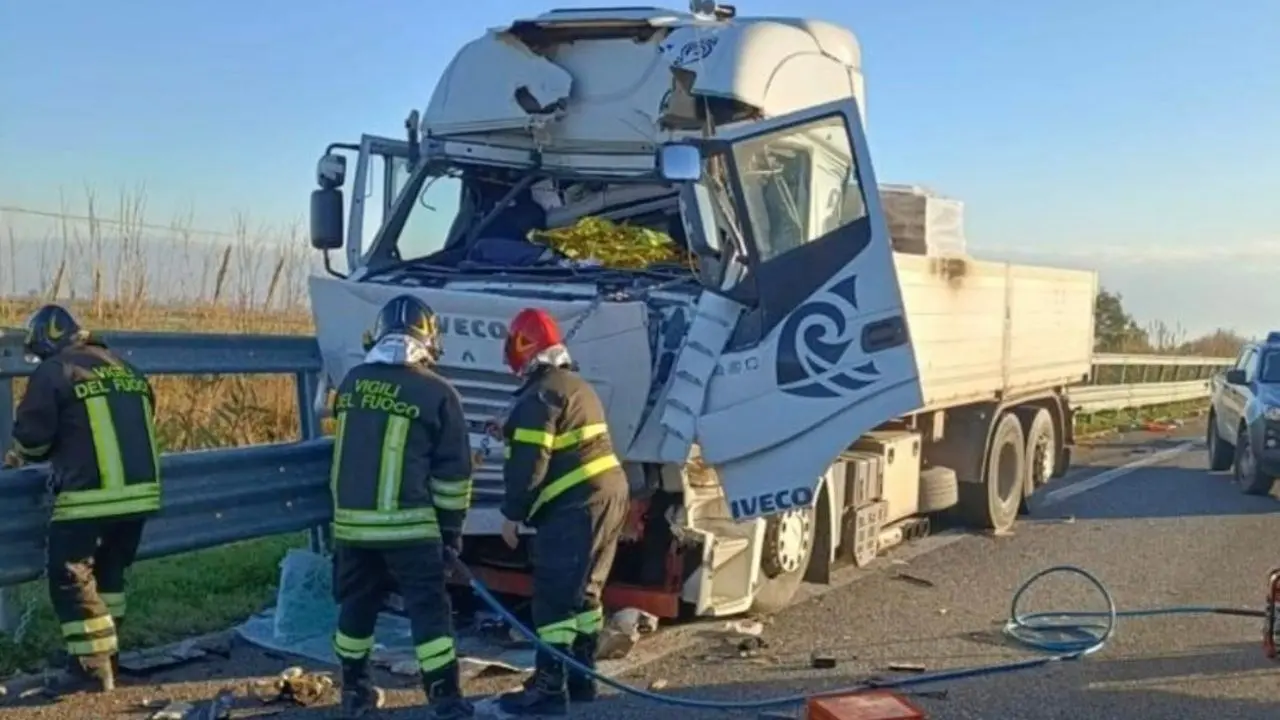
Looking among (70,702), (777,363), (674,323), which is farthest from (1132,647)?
(70,702)

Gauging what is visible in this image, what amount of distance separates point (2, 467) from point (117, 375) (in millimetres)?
677

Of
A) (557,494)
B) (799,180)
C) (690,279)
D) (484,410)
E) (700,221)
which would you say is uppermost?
(799,180)

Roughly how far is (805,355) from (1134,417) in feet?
67.8

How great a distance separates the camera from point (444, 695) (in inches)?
241

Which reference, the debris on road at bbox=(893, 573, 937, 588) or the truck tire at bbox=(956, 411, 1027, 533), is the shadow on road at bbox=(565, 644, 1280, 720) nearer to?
the debris on road at bbox=(893, 573, 937, 588)

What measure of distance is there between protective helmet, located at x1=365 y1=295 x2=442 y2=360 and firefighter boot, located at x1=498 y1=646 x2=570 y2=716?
1.43 m

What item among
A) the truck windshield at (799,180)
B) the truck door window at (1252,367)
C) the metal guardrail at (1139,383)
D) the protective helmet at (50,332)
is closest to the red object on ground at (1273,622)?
the truck windshield at (799,180)

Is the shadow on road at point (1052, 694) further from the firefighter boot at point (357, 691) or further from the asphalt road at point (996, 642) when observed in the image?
the firefighter boot at point (357, 691)

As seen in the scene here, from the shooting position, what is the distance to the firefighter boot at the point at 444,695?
6105 mm

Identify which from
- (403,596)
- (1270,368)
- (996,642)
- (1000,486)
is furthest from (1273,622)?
(1270,368)

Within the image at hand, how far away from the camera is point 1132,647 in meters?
7.89

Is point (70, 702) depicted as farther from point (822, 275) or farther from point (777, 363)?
point (822, 275)

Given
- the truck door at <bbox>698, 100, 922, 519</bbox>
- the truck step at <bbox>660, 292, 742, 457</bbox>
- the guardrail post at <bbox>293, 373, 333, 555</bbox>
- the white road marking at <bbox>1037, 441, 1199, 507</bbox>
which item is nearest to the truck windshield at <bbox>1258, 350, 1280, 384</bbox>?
the white road marking at <bbox>1037, 441, 1199, 507</bbox>

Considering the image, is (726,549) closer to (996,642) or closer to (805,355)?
(805,355)
